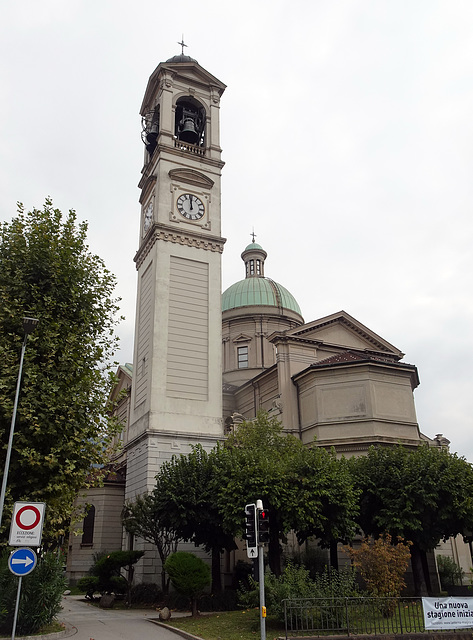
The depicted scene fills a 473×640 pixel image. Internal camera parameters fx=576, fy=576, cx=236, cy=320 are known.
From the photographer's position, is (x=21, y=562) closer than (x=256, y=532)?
Yes

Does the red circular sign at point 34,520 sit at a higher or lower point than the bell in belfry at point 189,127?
lower

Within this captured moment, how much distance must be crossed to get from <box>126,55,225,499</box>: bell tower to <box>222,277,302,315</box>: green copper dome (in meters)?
20.7

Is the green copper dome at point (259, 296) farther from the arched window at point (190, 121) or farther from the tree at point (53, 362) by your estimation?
the tree at point (53, 362)

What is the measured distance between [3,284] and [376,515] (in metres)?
19.2

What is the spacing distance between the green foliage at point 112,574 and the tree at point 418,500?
11.0 m

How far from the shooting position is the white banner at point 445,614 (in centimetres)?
1557

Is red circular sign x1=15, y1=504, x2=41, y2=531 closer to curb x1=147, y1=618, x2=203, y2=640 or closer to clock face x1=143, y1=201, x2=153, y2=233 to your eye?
curb x1=147, y1=618, x2=203, y2=640

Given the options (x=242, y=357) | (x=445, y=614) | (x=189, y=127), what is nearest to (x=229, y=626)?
(x=445, y=614)

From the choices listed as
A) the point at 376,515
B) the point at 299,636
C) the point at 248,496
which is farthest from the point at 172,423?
the point at 299,636

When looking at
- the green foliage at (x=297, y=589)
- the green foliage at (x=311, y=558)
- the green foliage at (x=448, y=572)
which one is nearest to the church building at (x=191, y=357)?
the green foliage at (x=311, y=558)

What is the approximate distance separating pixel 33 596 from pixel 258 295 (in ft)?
146

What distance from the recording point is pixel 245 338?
183 ft

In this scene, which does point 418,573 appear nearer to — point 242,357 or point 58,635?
point 58,635

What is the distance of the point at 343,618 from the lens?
54.0ft
